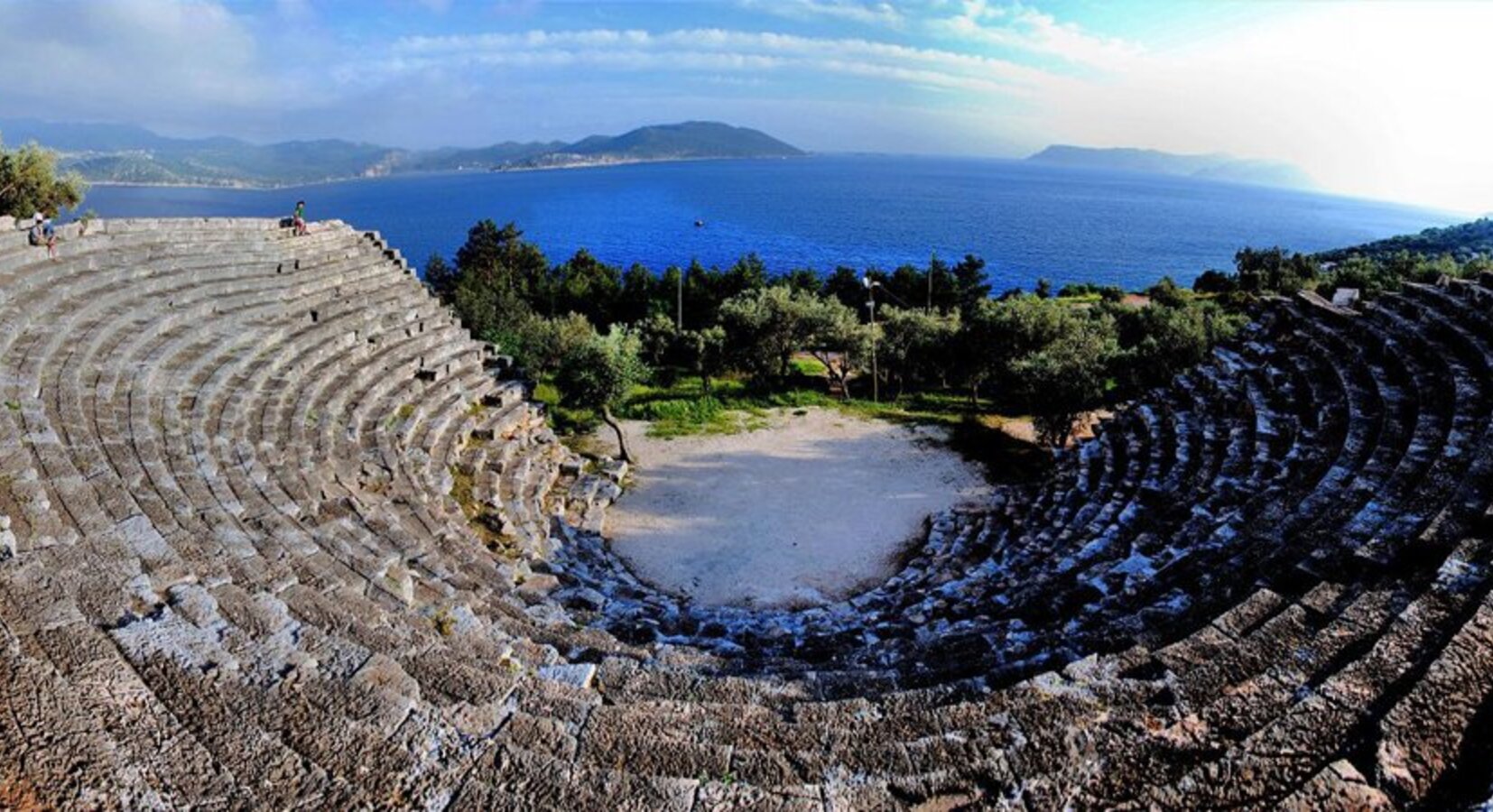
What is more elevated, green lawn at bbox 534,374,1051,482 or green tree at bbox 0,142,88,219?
green tree at bbox 0,142,88,219

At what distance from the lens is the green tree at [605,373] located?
18.8 meters

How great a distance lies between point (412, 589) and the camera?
27.5 feet

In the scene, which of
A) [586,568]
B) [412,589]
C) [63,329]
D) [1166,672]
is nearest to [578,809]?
[1166,672]

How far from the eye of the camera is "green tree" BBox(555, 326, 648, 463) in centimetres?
1880

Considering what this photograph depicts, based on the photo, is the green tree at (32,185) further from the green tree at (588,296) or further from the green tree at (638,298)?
the green tree at (638,298)

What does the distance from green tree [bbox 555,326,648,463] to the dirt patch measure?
1436 mm

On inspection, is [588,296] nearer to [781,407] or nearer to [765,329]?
[765,329]

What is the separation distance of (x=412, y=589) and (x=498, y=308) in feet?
110

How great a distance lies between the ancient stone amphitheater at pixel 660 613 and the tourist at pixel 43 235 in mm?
243

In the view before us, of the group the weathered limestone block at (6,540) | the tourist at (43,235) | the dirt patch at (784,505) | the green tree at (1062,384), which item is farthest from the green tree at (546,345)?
the weathered limestone block at (6,540)

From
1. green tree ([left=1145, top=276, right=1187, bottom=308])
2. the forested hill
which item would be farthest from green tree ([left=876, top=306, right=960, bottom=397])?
the forested hill

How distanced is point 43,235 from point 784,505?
15.4 meters

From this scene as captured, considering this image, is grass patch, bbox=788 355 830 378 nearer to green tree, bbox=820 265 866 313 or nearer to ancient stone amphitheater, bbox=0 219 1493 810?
ancient stone amphitheater, bbox=0 219 1493 810

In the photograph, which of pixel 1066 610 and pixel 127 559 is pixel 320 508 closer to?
pixel 127 559
